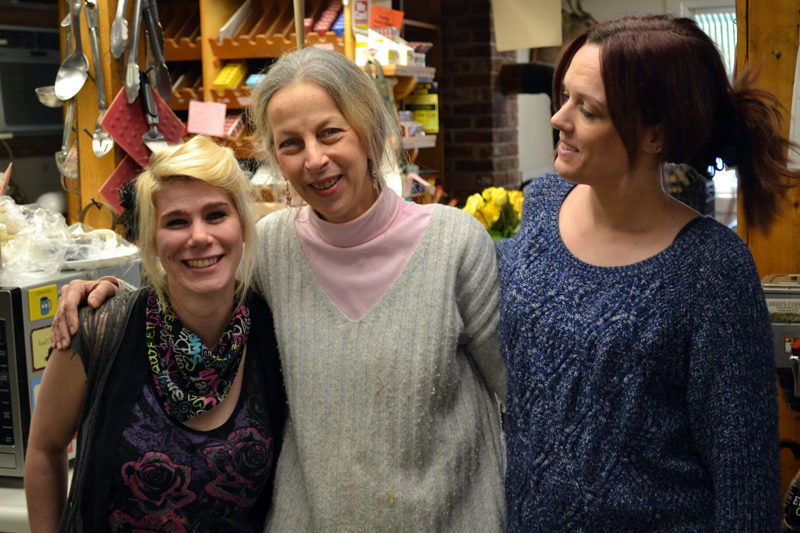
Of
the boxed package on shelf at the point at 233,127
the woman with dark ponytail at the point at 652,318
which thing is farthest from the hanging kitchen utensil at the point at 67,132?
the woman with dark ponytail at the point at 652,318

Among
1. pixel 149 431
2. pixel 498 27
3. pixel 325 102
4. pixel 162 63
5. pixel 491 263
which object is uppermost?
pixel 498 27

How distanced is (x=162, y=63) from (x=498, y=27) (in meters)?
2.13

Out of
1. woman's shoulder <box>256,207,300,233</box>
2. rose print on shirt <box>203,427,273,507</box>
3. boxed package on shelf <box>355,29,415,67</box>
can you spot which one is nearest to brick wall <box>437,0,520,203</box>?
boxed package on shelf <box>355,29,415,67</box>

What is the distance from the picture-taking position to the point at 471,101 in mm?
6105

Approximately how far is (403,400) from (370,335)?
0.43 feet

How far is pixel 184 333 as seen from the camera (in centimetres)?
155

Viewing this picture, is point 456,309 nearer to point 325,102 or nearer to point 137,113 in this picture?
point 325,102

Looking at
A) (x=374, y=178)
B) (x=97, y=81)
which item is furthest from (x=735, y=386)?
(x=97, y=81)

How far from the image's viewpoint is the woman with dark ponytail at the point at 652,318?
3.94ft

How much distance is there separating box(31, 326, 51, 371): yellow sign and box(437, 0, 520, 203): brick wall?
→ 14.3ft

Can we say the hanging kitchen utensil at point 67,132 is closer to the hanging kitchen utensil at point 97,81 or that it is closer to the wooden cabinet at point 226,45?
the hanging kitchen utensil at point 97,81

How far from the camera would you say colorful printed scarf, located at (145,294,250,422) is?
1.51 metres

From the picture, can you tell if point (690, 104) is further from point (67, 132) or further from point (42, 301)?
point (67, 132)

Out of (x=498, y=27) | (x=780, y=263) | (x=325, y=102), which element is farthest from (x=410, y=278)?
(x=498, y=27)
